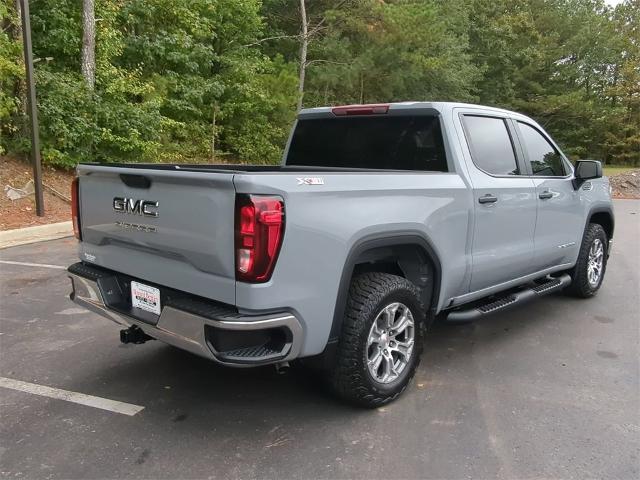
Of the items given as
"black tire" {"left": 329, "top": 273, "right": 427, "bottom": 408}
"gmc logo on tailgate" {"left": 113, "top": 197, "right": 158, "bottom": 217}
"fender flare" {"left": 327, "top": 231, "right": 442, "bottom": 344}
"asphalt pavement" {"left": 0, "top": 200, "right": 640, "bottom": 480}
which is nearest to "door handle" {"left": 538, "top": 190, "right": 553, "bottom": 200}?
"asphalt pavement" {"left": 0, "top": 200, "right": 640, "bottom": 480}

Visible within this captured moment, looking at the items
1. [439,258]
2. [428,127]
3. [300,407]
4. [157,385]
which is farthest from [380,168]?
[157,385]

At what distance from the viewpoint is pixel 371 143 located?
4367 mm

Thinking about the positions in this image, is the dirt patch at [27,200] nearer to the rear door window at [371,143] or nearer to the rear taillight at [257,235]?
the rear door window at [371,143]

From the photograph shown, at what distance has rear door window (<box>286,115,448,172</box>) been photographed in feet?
13.3

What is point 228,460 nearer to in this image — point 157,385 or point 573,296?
point 157,385

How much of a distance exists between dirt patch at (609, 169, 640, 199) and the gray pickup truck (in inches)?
720

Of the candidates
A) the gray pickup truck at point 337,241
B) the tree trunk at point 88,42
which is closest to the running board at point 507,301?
the gray pickup truck at point 337,241

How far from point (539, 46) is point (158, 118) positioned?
108 feet

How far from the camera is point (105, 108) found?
485 inches

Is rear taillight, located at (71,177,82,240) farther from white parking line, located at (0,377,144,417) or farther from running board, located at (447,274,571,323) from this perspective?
running board, located at (447,274,571,323)

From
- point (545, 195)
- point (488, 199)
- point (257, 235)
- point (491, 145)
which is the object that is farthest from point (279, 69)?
point (257, 235)

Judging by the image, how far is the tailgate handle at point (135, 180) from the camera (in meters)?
3.08

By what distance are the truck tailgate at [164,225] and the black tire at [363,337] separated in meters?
0.79

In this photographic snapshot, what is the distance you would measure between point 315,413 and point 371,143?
2100 mm
